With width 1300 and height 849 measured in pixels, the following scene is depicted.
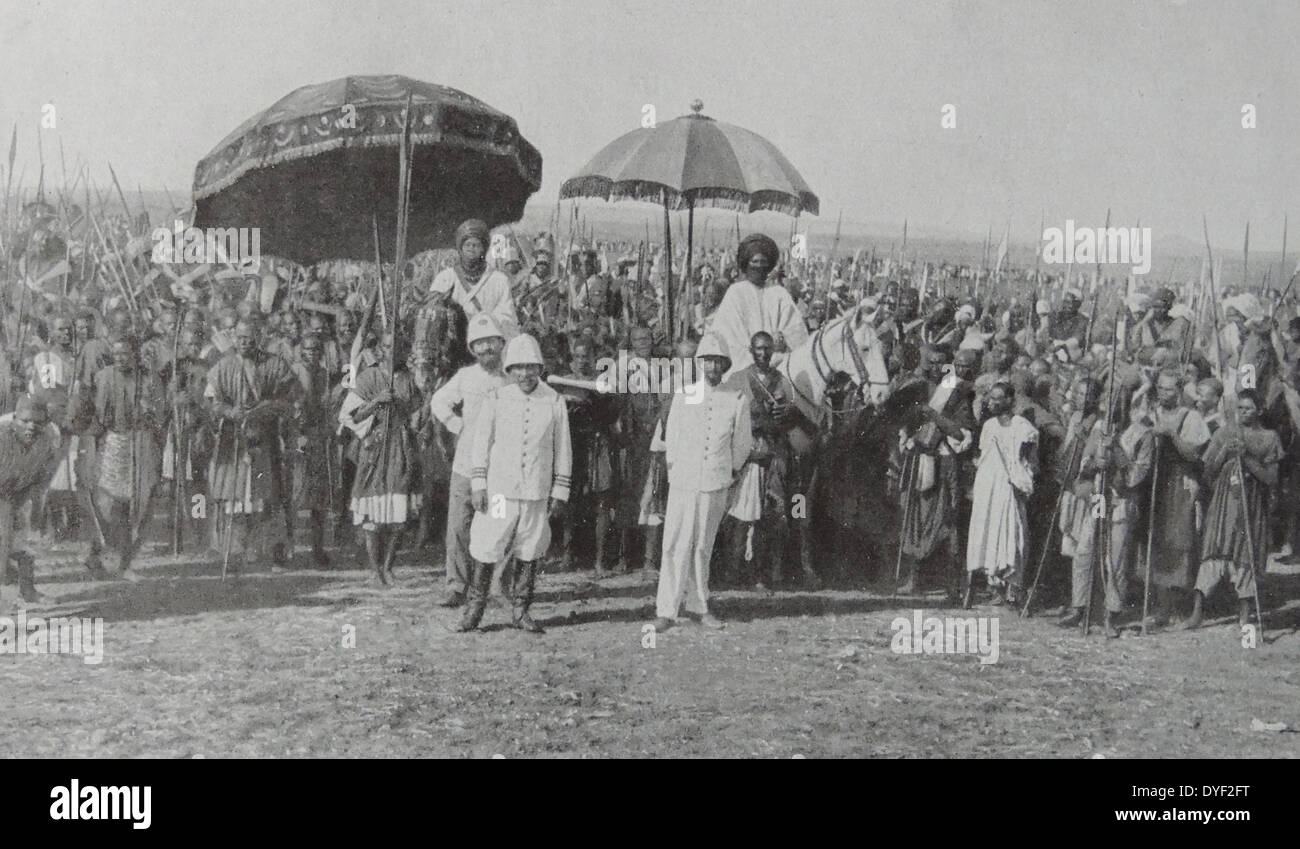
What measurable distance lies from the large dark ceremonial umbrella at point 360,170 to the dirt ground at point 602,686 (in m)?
2.54

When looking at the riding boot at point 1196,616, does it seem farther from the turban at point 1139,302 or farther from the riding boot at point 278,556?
the riding boot at point 278,556

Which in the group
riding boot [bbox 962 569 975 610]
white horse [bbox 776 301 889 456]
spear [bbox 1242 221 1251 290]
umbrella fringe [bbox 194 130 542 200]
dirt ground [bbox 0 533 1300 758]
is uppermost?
umbrella fringe [bbox 194 130 542 200]

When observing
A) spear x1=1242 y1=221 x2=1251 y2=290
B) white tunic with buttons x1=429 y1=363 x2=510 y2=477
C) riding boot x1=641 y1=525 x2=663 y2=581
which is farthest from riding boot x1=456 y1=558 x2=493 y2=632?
spear x1=1242 y1=221 x2=1251 y2=290

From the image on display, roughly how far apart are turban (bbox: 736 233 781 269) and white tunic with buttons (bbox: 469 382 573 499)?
1771mm

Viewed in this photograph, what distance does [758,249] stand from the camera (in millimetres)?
7812

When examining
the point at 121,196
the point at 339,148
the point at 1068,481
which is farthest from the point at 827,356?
the point at 121,196

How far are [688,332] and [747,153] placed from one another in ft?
4.20

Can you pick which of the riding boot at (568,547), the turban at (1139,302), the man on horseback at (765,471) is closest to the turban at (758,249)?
the man on horseback at (765,471)

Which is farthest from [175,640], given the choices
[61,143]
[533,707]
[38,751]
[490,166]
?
[490,166]

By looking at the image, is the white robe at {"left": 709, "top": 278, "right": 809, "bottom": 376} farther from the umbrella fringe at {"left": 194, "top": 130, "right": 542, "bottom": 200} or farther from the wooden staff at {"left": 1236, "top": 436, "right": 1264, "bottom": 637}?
the wooden staff at {"left": 1236, "top": 436, "right": 1264, "bottom": 637}

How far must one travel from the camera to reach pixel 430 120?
7516mm

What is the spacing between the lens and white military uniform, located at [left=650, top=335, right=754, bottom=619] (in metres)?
6.92
